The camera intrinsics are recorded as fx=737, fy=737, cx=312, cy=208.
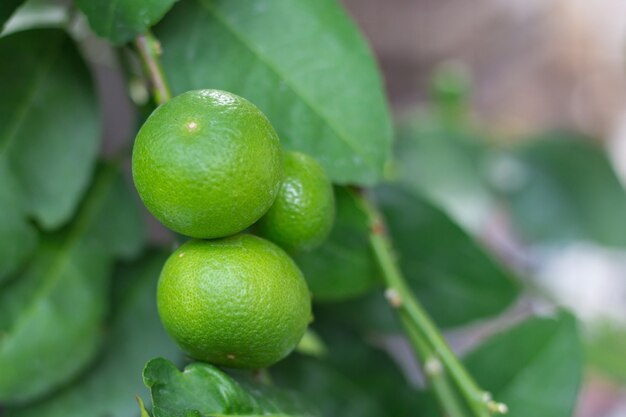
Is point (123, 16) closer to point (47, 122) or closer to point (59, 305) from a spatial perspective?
point (47, 122)

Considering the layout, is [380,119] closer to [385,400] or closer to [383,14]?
[385,400]

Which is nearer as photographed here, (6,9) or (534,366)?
(6,9)

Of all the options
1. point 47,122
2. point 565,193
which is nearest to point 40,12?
point 47,122

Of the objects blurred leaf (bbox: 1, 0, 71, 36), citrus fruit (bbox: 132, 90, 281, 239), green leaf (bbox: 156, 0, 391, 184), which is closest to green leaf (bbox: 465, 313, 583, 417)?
green leaf (bbox: 156, 0, 391, 184)

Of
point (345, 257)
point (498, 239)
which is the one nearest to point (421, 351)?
point (345, 257)

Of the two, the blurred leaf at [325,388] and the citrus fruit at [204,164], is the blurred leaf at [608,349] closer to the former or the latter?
the blurred leaf at [325,388]

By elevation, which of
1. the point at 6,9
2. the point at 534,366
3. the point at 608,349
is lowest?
the point at 608,349
